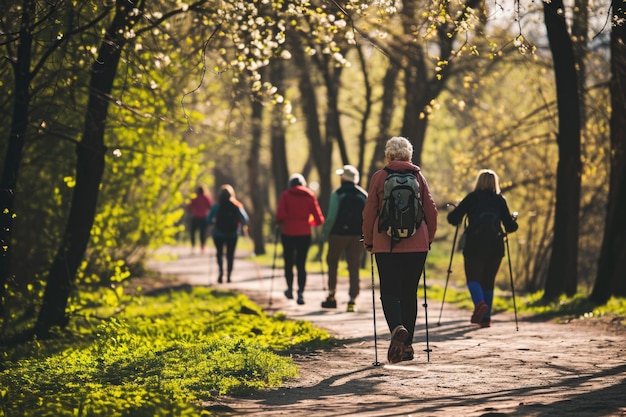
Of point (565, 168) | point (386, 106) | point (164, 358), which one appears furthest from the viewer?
point (386, 106)

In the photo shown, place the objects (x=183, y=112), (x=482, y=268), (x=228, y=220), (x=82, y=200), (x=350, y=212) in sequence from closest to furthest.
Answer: (x=482, y=268) → (x=82, y=200) → (x=183, y=112) → (x=350, y=212) → (x=228, y=220)

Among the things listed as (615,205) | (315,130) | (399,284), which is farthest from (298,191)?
(315,130)

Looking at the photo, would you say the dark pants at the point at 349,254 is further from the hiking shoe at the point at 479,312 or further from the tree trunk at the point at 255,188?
the tree trunk at the point at 255,188

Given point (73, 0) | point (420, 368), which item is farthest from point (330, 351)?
point (73, 0)

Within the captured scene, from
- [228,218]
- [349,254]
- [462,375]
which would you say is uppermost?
[228,218]

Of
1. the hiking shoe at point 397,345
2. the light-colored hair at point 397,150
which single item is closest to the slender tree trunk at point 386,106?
the light-colored hair at point 397,150

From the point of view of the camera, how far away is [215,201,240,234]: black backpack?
2377 cm

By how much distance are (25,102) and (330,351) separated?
Result: 14.3 ft

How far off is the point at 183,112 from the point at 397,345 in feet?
22.1

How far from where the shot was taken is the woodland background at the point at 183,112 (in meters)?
13.3

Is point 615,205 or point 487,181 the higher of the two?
point 487,181

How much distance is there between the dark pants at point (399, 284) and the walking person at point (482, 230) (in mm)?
3675

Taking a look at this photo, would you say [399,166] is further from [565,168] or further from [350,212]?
[565,168]

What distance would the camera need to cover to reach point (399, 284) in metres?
10.8
